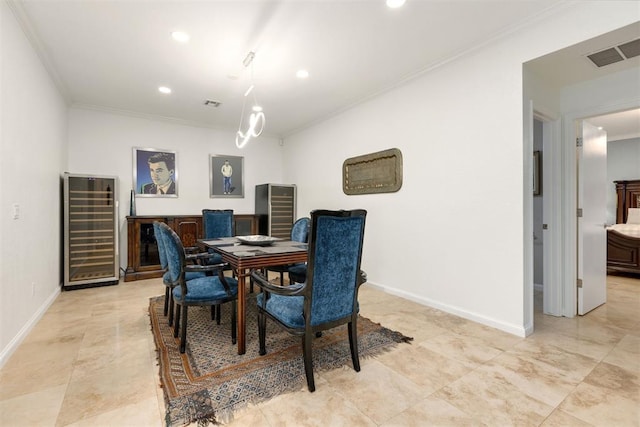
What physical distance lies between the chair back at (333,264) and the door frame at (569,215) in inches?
102

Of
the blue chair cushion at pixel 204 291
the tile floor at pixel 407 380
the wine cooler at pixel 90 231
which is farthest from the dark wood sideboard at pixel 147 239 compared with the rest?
the blue chair cushion at pixel 204 291

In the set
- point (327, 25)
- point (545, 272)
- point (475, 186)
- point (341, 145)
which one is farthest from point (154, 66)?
point (545, 272)

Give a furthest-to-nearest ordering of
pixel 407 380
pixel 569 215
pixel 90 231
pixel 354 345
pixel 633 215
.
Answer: pixel 633 215 < pixel 90 231 < pixel 569 215 < pixel 354 345 < pixel 407 380

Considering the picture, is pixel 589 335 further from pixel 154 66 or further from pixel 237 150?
pixel 237 150

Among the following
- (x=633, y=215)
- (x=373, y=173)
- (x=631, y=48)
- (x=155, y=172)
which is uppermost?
(x=631, y=48)

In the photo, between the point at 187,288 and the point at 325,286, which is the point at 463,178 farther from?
the point at 187,288

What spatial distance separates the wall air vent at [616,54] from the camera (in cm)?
232

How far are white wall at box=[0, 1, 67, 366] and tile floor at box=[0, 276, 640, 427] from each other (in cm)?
31

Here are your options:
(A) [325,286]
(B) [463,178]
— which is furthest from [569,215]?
(A) [325,286]

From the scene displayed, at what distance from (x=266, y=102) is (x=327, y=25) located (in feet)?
6.87

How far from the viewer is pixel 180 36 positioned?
2.74m

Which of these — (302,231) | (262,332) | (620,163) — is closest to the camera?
(262,332)

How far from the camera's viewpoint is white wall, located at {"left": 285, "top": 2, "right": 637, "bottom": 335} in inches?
103

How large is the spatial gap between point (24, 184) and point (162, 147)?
2.90 metres
